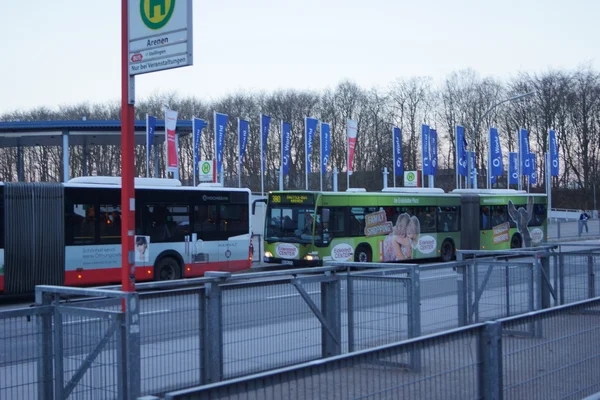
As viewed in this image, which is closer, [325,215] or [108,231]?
[108,231]

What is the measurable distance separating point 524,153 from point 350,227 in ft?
101

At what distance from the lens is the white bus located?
59.0 ft

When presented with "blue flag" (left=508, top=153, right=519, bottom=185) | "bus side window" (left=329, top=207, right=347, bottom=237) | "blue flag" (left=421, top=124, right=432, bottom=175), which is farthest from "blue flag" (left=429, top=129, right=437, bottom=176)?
"bus side window" (left=329, top=207, right=347, bottom=237)

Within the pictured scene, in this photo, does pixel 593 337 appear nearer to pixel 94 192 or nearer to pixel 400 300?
pixel 400 300

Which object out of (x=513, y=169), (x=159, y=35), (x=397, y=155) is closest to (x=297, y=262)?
(x=159, y=35)

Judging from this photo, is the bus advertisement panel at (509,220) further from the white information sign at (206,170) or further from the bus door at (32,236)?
the bus door at (32,236)

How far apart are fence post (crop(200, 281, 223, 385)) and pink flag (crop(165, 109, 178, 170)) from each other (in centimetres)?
2689

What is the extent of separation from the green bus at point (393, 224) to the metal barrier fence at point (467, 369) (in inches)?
641

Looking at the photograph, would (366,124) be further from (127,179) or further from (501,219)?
(127,179)

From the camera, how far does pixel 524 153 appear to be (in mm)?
52781

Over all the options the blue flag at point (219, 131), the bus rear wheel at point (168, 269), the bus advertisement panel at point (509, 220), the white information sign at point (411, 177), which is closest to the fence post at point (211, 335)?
the bus rear wheel at point (168, 269)

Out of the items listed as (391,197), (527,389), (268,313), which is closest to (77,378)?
(268,313)

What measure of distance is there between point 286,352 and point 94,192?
1303cm

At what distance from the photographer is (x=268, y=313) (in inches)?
303
